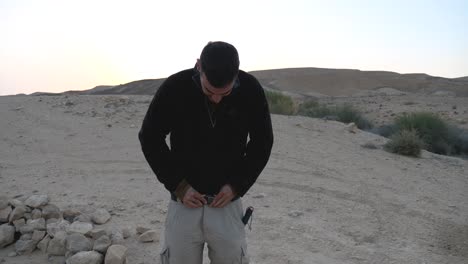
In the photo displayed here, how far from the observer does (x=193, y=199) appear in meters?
2.87

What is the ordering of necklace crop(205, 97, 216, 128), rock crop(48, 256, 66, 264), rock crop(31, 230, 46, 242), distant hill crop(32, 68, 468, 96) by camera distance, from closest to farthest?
necklace crop(205, 97, 216, 128) → rock crop(48, 256, 66, 264) → rock crop(31, 230, 46, 242) → distant hill crop(32, 68, 468, 96)

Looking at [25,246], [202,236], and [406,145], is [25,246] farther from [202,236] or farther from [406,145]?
[406,145]

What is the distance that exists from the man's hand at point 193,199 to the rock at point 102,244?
2190 millimetres

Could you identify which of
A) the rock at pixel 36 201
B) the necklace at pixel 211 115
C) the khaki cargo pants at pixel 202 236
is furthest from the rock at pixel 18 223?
the necklace at pixel 211 115

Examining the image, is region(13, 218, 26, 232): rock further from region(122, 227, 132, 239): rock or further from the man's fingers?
the man's fingers

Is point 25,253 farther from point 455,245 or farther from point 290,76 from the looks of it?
point 290,76

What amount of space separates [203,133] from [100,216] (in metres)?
3.49

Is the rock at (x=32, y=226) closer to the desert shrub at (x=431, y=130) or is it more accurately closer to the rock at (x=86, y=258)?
the rock at (x=86, y=258)

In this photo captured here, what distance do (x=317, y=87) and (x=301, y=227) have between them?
52.1m

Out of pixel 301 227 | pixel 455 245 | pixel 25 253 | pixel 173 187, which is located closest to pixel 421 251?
pixel 455 245

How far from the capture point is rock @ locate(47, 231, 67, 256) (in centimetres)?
499

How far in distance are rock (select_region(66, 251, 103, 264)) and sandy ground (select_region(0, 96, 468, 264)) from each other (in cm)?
44

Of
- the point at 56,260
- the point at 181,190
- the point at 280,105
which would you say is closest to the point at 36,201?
the point at 56,260

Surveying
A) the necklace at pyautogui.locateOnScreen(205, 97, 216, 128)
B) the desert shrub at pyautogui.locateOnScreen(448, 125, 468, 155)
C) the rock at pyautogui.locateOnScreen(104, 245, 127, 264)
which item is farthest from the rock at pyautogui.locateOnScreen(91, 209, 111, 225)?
the desert shrub at pyautogui.locateOnScreen(448, 125, 468, 155)
